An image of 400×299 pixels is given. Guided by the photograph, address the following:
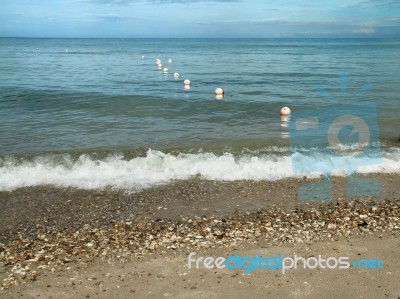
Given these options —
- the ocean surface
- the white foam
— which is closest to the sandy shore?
the white foam

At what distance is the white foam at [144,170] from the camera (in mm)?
10711

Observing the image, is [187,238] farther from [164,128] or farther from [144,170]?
[164,128]

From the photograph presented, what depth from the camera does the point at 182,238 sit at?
733 centimetres

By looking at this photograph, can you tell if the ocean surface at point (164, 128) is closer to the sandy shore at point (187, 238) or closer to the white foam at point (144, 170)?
the white foam at point (144, 170)

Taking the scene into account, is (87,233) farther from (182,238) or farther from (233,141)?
(233,141)

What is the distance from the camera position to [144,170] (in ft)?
37.8

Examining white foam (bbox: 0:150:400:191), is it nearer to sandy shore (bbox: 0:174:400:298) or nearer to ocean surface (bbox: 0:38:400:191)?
ocean surface (bbox: 0:38:400:191)

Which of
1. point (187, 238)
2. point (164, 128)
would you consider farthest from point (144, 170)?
point (164, 128)

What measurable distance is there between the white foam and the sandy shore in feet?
1.63

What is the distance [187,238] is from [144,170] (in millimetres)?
4495

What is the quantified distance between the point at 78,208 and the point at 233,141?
304 inches

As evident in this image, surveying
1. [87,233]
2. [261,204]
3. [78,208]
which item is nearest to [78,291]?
[87,233]

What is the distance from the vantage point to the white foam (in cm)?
1071

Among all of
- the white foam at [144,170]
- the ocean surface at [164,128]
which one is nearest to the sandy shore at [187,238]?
the white foam at [144,170]
